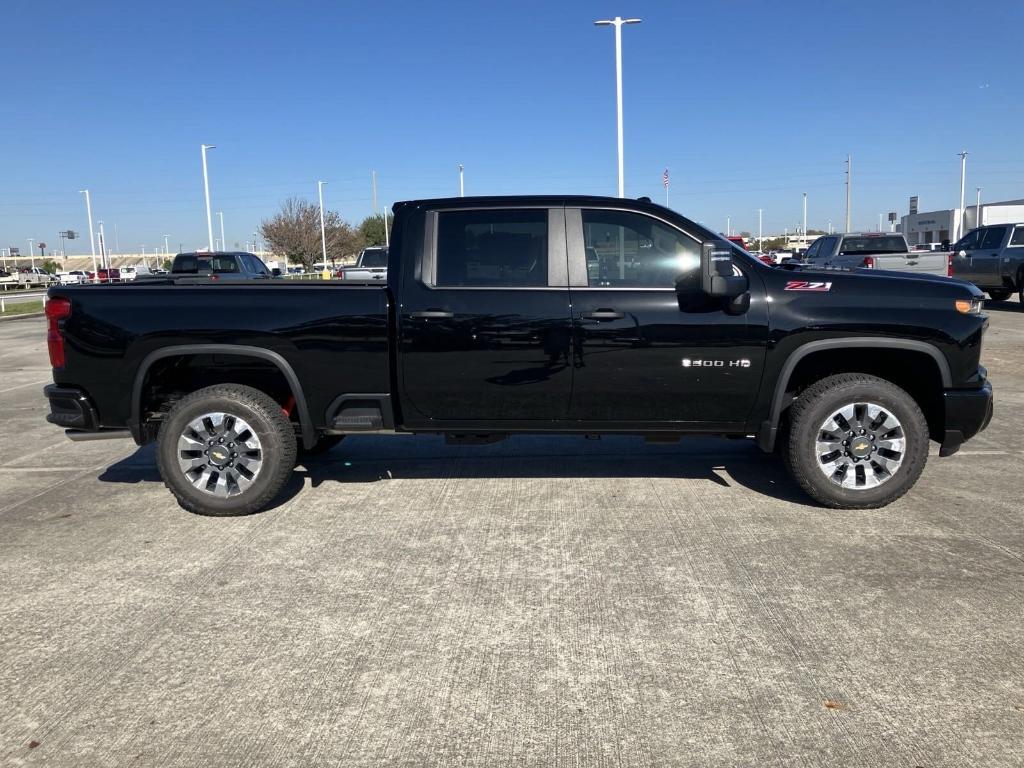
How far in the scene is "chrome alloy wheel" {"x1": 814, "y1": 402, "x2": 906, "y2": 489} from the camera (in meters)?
5.16

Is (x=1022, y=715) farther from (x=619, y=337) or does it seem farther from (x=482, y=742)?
(x=619, y=337)

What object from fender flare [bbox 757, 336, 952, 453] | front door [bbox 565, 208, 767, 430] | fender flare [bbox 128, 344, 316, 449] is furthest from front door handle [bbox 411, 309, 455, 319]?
fender flare [bbox 757, 336, 952, 453]

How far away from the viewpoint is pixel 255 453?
17.5 ft

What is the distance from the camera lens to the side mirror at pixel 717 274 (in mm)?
4859

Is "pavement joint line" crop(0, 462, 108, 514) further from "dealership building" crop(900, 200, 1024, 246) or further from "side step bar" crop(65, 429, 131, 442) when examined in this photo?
"dealership building" crop(900, 200, 1024, 246)

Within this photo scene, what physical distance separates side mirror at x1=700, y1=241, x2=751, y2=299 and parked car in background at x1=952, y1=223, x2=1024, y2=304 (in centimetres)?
1777

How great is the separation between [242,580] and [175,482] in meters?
1.29

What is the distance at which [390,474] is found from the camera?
6.39m

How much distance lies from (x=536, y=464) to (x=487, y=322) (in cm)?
182

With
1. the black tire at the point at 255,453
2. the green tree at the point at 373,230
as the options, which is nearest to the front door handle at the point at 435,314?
the black tire at the point at 255,453

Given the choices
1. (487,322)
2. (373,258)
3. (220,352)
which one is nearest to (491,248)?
(487,322)

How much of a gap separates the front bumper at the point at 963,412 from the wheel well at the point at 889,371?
0.08m

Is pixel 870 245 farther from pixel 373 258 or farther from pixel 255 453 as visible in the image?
pixel 255 453

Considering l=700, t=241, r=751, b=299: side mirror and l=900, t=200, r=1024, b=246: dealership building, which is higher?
l=900, t=200, r=1024, b=246: dealership building
